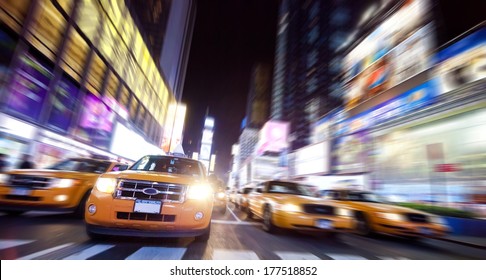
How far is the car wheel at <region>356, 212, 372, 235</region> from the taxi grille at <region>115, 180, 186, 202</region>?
4336 millimetres

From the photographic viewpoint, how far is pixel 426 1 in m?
14.6

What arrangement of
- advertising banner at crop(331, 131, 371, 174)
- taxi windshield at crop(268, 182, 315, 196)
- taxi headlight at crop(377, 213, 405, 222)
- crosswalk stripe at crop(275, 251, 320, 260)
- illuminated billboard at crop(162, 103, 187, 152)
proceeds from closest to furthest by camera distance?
crosswalk stripe at crop(275, 251, 320, 260) < taxi headlight at crop(377, 213, 405, 222) < taxi windshield at crop(268, 182, 315, 196) < advertising banner at crop(331, 131, 371, 174) < illuminated billboard at crop(162, 103, 187, 152)

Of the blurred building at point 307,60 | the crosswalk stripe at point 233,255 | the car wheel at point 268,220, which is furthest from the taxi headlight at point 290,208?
the blurred building at point 307,60

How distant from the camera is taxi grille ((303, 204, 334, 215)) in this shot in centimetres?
428

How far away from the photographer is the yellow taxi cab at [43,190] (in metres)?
3.90

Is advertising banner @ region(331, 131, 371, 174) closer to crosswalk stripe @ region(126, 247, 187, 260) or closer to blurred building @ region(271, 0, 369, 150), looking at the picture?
blurred building @ region(271, 0, 369, 150)

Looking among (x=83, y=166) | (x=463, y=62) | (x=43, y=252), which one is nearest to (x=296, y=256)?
(x=43, y=252)

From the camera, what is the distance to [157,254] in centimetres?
241

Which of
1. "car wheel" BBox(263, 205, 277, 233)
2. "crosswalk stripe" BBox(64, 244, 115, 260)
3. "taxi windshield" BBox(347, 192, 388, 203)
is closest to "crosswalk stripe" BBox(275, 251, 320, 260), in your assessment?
"car wheel" BBox(263, 205, 277, 233)

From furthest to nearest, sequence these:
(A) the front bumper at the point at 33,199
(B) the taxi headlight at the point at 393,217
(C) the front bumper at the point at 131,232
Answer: (B) the taxi headlight at the point at 393,217
(A) the front bumper at the point at 33,199
(C) the front bumper at the point at 131,232

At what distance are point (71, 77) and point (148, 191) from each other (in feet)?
50.5

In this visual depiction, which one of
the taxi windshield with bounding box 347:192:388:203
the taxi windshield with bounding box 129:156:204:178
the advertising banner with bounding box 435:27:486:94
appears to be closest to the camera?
the taxi windshield with bounding box 129:156:204:178

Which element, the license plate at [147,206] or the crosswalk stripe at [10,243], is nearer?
the crosswalk stripe at [10,243]

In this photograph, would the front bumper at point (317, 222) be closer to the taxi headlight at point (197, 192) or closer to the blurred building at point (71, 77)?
the taxi headlight at point (197, 192)
